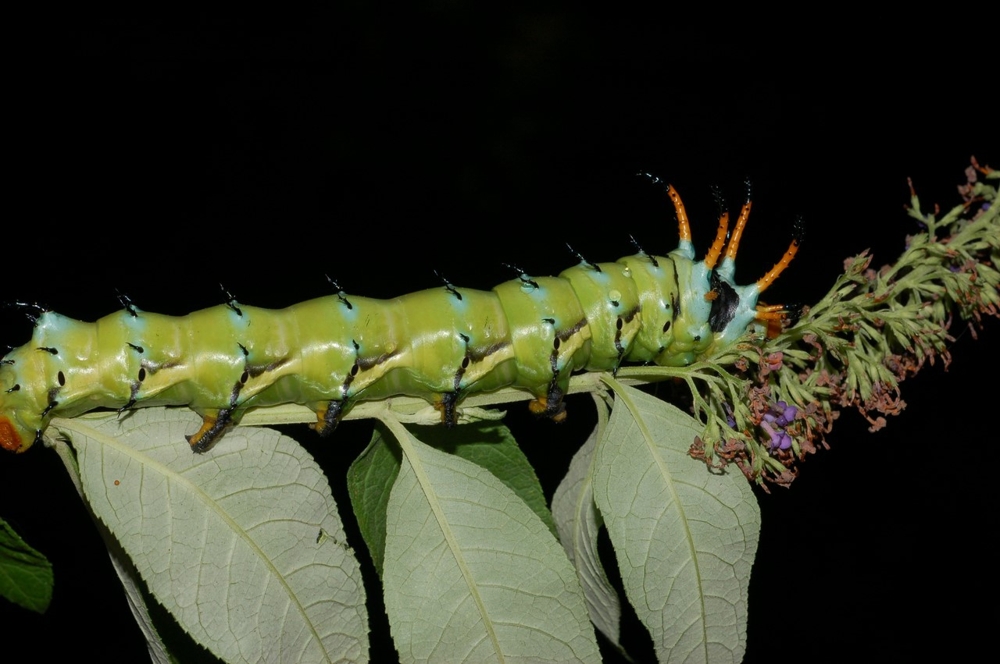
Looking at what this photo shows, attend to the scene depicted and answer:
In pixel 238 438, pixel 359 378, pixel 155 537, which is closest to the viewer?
pixel 155 537

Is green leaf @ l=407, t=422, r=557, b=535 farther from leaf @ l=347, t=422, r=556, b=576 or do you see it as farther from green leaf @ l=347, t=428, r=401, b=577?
green leaf @ l=347, t=428, r=401, b=577

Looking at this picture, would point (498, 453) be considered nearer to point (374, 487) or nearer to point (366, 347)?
point (374, 487)

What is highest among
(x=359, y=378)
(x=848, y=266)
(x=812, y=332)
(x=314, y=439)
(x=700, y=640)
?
(x=848, y=266)

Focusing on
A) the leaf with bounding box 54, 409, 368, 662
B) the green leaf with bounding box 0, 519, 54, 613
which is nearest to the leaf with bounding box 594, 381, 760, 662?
the leaf with bounding box 54, 409, 368, 662

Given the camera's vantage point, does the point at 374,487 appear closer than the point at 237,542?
No

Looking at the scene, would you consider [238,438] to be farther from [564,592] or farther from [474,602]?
[564,592]

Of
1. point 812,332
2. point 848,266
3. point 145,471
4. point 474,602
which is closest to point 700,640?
point 474,602

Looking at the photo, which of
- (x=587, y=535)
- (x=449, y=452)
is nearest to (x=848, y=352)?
(x=587, y=535)
